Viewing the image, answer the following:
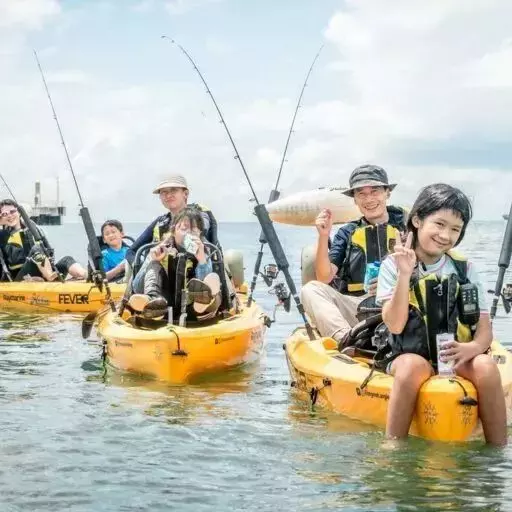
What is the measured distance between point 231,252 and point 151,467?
8261mm

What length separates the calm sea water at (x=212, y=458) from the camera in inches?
194

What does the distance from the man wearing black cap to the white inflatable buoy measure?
3305 millimetres

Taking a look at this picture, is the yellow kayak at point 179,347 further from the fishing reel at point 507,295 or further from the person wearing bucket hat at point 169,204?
the fishing reel at point 507,295

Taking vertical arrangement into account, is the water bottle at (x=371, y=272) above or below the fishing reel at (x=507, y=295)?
above

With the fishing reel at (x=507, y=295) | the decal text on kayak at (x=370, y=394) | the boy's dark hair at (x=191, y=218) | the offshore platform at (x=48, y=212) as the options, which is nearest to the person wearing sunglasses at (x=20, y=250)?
the boy's dark hair at (x=191, y=218)

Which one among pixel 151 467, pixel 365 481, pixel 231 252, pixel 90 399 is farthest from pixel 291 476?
pixel 231 252

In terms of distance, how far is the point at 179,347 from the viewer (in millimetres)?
8188

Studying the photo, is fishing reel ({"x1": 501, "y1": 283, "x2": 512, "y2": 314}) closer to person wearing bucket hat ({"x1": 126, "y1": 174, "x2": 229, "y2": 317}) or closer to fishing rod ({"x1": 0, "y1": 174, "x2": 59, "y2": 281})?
person wearing bucket hat ({"x1": 126, "y1": 174, "x2": 229, "y2": 317})

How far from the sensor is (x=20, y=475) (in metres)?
5.33

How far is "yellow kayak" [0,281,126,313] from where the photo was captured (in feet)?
49.8

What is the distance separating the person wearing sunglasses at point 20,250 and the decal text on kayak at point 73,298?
608 mm

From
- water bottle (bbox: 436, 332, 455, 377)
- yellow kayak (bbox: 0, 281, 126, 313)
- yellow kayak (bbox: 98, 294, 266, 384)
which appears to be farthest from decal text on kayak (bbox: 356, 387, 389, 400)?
yellow kayak (bbox: 0, 281, 126, 313)

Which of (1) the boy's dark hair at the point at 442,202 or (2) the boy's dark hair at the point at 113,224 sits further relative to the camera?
(2) the boy's dark hair at the point at 113,224

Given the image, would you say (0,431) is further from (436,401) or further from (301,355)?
(436,401)
